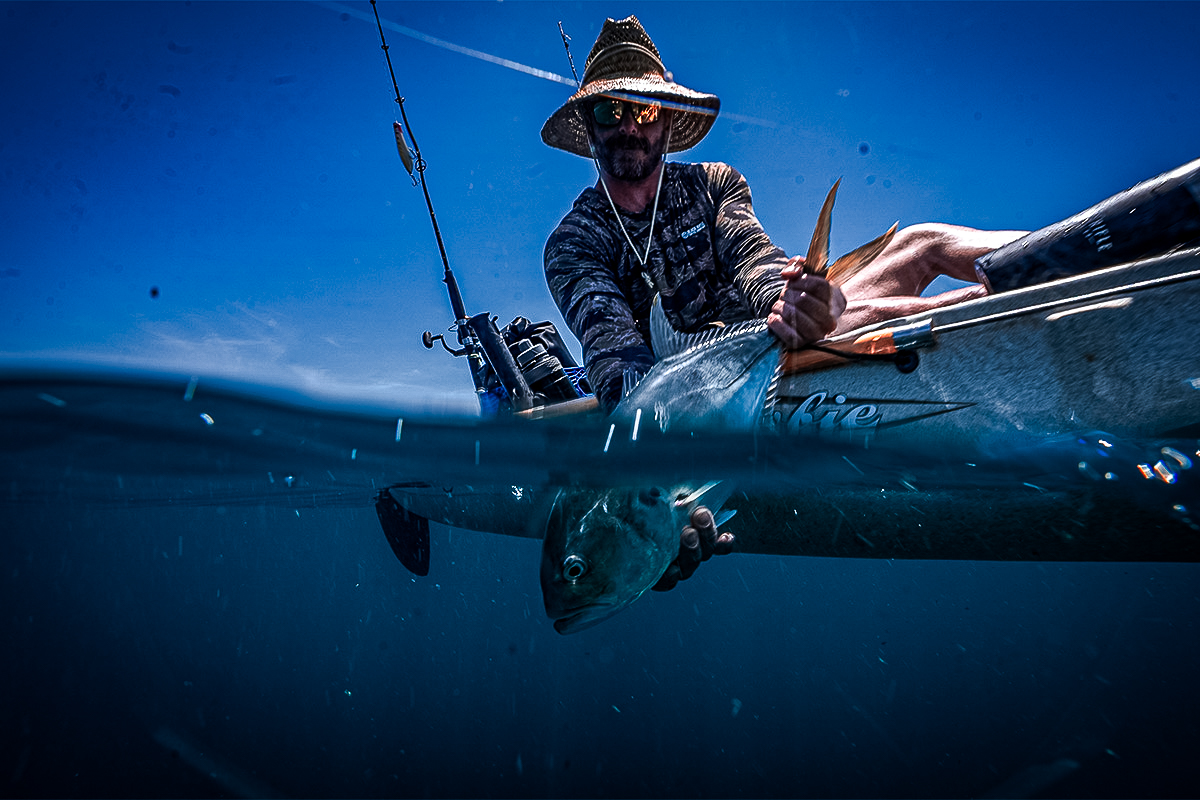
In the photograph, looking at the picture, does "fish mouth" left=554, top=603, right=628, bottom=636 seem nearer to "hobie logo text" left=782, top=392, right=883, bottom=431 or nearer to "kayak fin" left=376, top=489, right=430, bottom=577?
"hobie logo text" left=782, top=392, right=883, bottom=431

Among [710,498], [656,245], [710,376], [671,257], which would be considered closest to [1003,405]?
[710,376]

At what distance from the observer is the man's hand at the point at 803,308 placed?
241 centimetres

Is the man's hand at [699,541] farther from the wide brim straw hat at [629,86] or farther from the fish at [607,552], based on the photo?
the wide brim straw hat at [629,86]

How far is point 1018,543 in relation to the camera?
3488mm

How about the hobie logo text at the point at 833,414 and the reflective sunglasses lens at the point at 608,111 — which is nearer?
the hobie logo text at the point at 833,414

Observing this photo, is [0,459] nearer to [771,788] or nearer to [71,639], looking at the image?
[771,788]

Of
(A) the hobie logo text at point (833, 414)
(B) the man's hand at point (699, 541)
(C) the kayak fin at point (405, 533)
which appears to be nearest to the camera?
(B) the man's hand at point (699, 541)

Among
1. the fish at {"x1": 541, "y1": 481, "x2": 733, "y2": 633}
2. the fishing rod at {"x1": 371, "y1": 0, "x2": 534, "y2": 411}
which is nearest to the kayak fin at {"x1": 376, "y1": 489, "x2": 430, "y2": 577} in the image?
the fishing rod at {"x1": 371, "y1": 0, "x2": 534, "y2": 411}

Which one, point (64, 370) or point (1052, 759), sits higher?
point (64, 370)

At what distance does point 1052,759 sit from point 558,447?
1727 cm

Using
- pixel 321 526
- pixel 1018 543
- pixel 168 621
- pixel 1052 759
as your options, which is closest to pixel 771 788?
pixel 1052 759

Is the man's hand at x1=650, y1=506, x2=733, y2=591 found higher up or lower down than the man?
lower down

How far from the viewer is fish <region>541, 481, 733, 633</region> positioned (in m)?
2.46

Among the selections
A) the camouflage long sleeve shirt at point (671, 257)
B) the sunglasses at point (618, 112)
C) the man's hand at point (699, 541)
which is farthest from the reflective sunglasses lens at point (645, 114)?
the man's hand at point (699, 541)
